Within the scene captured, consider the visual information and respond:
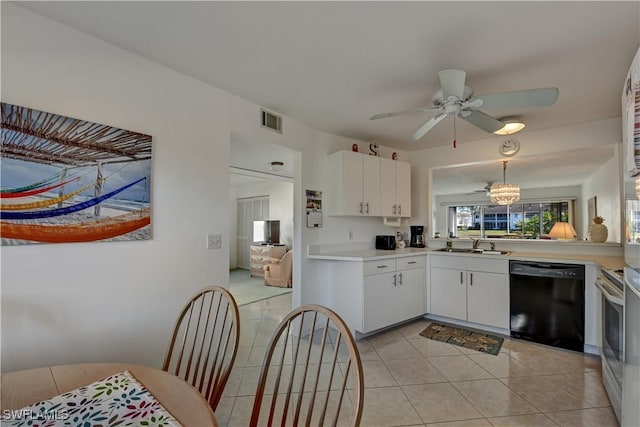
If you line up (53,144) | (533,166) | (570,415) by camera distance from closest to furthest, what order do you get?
(53,144), (570,415), (533,166)

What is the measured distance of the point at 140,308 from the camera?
6.42 ft

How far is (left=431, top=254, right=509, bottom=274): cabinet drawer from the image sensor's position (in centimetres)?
329

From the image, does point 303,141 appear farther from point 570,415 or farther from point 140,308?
point 570,415

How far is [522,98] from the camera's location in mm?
1933

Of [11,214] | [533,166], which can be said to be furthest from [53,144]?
[533,166]

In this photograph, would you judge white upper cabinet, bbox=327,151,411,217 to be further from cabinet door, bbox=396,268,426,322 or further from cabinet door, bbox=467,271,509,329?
cabinet door, bbox=467,271,509,329

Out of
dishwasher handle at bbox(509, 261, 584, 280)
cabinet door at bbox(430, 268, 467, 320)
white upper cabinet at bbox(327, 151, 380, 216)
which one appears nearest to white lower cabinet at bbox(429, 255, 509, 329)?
cabinet door at bbox(430, 268, 467, 320)

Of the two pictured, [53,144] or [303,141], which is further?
[303,141]

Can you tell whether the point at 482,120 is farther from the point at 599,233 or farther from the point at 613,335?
the point at 599,233

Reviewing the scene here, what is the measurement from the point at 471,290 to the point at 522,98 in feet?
7.39

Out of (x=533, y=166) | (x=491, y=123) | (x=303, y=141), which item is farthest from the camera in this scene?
(x=533, y=166)

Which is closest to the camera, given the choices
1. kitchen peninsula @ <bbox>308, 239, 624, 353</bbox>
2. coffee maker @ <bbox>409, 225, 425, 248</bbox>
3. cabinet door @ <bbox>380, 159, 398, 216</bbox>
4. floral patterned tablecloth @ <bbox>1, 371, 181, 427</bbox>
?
floral patterned tablecloth @ <bbox>1, 371, 181, 427</bbox>

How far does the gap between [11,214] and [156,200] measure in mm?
703

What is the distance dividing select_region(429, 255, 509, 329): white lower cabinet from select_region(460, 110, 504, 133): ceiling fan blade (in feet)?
5.21
